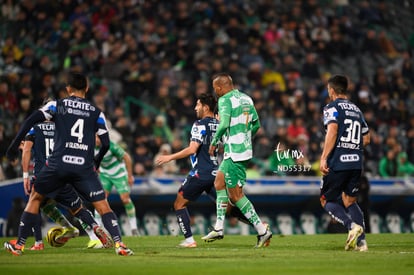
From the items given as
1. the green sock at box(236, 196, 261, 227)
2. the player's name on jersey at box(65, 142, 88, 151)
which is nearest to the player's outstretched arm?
the player's name on jersey at box(65, 142, 88, 151)

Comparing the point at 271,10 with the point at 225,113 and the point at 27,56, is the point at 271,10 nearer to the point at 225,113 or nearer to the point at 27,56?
the point at 27,56

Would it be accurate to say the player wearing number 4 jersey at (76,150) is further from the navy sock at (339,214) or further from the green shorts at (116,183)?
the green shorts at (116,183)

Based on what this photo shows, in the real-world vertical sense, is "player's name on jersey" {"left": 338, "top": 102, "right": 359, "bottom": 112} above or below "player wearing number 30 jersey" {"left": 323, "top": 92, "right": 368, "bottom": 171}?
above

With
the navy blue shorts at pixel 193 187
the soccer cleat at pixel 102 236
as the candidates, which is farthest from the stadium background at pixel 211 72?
the soccer cleat at pixel 102 236

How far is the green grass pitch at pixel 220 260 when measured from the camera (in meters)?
11.0

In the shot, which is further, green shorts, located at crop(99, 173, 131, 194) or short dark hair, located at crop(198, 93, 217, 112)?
green shorts, located at crop(99, 173, 131, 194)

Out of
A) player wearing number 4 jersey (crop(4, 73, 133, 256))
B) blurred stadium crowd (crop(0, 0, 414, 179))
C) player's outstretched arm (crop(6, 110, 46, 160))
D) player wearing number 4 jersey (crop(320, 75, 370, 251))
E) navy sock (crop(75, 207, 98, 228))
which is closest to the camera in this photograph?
player's outstretched arm (crop(6, 110, 46, 160))

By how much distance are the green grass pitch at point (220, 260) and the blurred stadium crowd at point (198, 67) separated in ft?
22.0

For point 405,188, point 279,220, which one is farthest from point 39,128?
point 405,188

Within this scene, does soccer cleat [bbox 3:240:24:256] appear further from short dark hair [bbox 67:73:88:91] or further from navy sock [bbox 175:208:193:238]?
navy sock [bbox 175:208:193:238]

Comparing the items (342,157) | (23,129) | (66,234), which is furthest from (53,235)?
(342,157)

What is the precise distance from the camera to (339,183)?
14.1 meters

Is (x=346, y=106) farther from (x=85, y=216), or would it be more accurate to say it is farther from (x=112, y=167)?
(x=112, y=167)

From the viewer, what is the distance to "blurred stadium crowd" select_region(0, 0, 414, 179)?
79.9 feet
